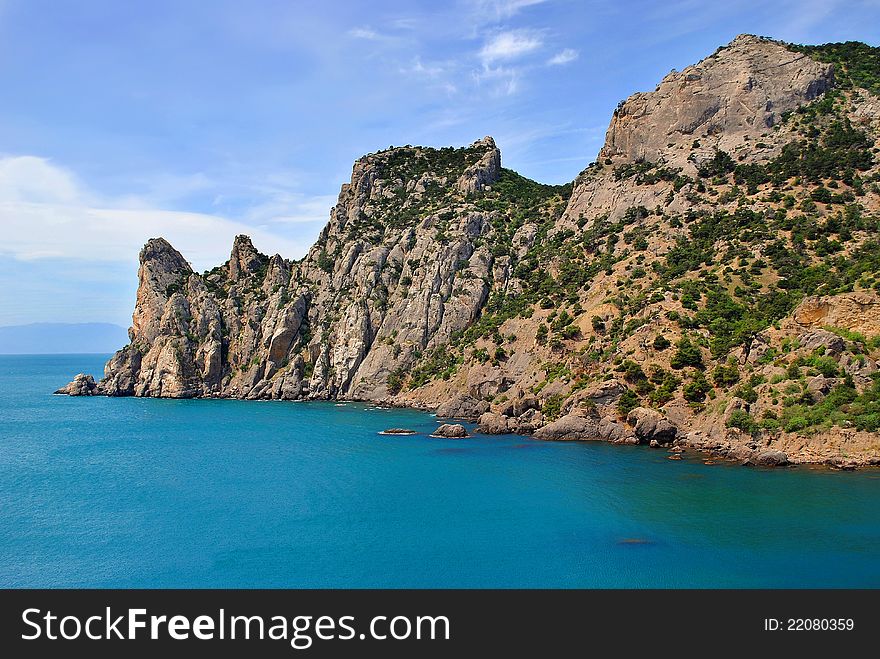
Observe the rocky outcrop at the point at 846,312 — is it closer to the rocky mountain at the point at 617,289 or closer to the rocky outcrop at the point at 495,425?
the rocky mountain at the point at 617,289

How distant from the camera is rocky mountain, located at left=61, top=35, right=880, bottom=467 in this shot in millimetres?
57562

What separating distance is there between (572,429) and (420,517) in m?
28.7

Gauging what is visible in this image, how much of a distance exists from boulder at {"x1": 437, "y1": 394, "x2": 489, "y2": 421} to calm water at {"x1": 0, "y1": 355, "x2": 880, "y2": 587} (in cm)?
1366

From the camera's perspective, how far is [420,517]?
41.1 m

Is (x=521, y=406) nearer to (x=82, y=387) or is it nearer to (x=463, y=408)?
(x=463, y=408)

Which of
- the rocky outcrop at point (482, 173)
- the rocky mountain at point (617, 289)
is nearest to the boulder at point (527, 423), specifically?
the rocky mountain at point (617, 289)

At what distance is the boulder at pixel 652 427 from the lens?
198ft

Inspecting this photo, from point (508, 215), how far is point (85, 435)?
267 ft

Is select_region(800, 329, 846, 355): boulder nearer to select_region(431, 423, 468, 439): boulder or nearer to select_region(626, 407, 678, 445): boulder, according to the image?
select_region(626, 407, 678, 445): boulder

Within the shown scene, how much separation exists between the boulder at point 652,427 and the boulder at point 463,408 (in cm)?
2354

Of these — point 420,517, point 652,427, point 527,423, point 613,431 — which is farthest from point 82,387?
point 652,427

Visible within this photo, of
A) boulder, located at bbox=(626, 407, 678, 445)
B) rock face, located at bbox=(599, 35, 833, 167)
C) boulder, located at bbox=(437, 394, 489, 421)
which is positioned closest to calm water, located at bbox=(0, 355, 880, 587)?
boulder, located at bbox=(626, 407, 678, 445)
